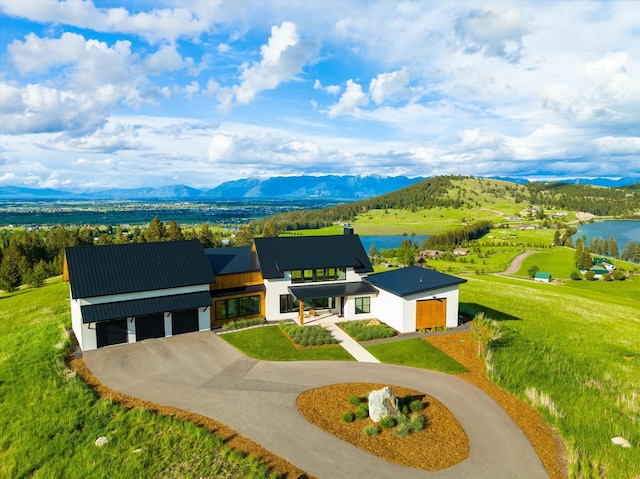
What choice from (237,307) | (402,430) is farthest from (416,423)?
(237,307)

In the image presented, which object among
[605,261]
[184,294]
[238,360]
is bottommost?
[605,261]

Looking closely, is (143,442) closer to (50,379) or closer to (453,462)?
(50,379)

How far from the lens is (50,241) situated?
87.1 meters

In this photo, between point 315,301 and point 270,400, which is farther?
point 315,301

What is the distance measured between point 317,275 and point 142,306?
13.6m

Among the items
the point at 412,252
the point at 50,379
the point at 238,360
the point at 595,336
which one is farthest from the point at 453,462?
the point at 412,252

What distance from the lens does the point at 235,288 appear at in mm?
31359

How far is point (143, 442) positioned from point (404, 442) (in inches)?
396

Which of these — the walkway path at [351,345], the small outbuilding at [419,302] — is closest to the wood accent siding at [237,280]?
the walkway path at [351,345]

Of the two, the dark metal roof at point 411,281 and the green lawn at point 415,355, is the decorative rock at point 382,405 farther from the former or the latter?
the dark metal roof at point 411,281

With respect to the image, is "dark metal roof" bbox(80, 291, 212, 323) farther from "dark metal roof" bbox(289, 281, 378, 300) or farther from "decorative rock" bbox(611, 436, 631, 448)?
"decorative rock" bbox(611, 436, 631, 448)

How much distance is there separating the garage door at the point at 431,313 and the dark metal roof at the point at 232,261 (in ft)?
43.7

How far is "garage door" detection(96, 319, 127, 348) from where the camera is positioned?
25.3 metres

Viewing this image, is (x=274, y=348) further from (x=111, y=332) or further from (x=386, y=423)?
(x=111, y=332)
